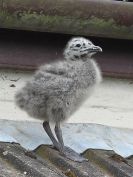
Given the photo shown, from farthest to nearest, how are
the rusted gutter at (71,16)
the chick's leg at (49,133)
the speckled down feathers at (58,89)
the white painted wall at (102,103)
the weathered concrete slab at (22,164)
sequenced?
the white painted wall at (102,103)
the rusted gutter at (71,16)
the chick's leg at (49,133)
the speckled down feathers at (58,89)
the weathered concrete slab at (22,164)

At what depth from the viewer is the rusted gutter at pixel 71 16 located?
3145 mm

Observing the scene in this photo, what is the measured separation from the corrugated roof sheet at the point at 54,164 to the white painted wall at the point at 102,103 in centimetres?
39

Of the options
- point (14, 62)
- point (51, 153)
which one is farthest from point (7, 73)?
point (51, 153)

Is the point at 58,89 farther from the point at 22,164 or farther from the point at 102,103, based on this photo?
the point at 102,103

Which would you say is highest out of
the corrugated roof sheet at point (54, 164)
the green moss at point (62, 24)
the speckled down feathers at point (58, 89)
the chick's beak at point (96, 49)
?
the green moss at point (62, 24)

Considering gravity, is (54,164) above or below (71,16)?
below

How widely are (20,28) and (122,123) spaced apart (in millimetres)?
848

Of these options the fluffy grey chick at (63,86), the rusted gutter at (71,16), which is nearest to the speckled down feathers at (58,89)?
the fluffy grey chick at (63,86)

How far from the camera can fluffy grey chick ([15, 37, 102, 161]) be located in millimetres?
2885

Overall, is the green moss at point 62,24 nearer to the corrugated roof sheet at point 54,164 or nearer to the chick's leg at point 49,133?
the chick's leg at point 49,133

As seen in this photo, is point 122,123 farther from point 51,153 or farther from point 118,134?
point 51,153

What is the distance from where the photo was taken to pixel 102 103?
353 cm

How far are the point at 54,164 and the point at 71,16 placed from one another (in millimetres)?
788

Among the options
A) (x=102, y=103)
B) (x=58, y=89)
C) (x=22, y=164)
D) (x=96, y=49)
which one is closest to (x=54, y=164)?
(x=22, y=164)
